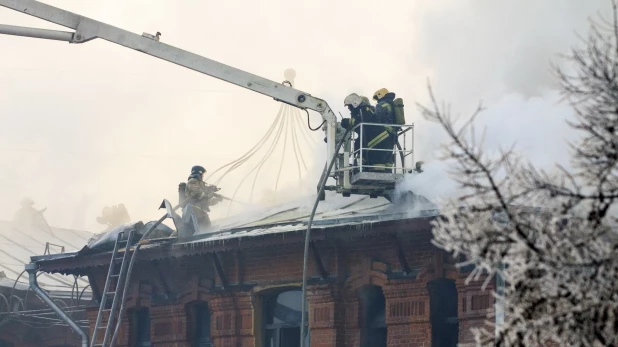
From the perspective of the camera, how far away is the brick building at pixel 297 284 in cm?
1619

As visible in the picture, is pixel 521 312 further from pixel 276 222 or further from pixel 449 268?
pixel 276 222

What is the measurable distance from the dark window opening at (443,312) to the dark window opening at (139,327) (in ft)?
21.3

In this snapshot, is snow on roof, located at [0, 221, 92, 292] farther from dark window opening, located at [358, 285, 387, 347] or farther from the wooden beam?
dark window opening, located at [358, 285, 387, 347]

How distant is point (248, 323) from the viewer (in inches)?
733

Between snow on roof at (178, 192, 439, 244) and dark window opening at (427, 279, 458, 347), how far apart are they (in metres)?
1.11

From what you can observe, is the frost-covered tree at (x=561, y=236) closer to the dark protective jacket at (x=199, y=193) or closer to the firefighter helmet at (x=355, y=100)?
the firefighter helmet at (x=355, y=100)

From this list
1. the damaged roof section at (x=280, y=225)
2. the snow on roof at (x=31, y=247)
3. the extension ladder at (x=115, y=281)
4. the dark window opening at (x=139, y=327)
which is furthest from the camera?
the snow on roof at (x=31, y=247)

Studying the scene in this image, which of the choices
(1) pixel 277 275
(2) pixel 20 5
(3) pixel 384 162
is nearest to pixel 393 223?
(3) pixel 384 162

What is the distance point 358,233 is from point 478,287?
196cm

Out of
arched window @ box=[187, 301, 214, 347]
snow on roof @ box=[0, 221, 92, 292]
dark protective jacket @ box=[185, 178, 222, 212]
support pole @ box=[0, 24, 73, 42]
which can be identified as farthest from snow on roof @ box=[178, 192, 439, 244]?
snow on roof @ box=[0, 221, 92, 292]

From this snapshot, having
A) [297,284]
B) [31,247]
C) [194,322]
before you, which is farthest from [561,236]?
[31,247]

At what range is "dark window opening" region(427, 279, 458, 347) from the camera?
16.2 meters

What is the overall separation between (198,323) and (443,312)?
5.27 metres

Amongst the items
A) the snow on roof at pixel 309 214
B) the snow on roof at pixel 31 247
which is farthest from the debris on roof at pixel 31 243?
the snow on roof at pixel 309 214
